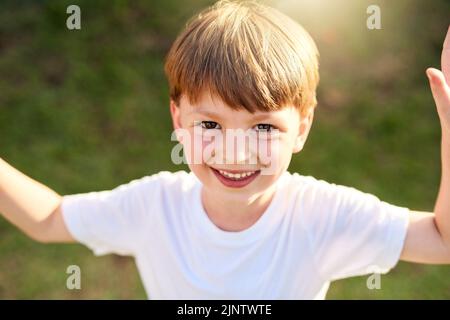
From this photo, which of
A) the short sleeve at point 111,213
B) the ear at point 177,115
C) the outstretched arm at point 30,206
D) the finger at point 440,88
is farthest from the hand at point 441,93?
the outstretched arm at point 30,206

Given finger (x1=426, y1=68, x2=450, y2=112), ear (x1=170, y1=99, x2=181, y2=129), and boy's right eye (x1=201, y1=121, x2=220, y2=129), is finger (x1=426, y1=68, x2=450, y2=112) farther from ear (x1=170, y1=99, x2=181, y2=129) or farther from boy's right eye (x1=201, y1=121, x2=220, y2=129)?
ear (x1=170, y1=99, x2=181, y2=129)

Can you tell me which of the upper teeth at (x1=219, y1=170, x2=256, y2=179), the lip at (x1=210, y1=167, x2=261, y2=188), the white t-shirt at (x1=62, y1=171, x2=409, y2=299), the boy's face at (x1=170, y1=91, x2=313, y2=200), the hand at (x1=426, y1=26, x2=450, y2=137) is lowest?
the white t-shirt at (x1=62, y1=171, x2=409, y2=299)

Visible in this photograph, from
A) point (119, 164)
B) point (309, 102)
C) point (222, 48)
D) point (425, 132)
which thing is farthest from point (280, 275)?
point (425, 132)

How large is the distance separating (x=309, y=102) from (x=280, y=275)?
0.38m

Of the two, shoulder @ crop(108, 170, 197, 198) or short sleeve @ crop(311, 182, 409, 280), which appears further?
shoulder @ crop(108, 170, 197, 198)

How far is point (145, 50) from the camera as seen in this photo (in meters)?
3.83

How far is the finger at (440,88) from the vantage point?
135 cm

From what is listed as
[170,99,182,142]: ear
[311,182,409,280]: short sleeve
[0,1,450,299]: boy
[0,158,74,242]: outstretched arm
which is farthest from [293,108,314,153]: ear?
[0,158,74,242]: outstretched arm

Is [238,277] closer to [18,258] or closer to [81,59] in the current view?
[18,258]

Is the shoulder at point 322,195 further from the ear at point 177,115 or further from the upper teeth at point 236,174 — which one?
the ear at point 177,115

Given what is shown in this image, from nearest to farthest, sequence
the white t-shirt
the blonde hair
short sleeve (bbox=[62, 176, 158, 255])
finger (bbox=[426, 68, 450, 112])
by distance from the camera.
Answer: finger (bbox=[426, 68, 450, 112])
the blonde hair
the white t-shirt
short sleeve (bbox=[62, 176, 158, 255])

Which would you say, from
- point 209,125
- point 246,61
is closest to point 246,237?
point 209,125

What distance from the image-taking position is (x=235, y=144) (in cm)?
149

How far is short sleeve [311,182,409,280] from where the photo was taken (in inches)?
61.7
